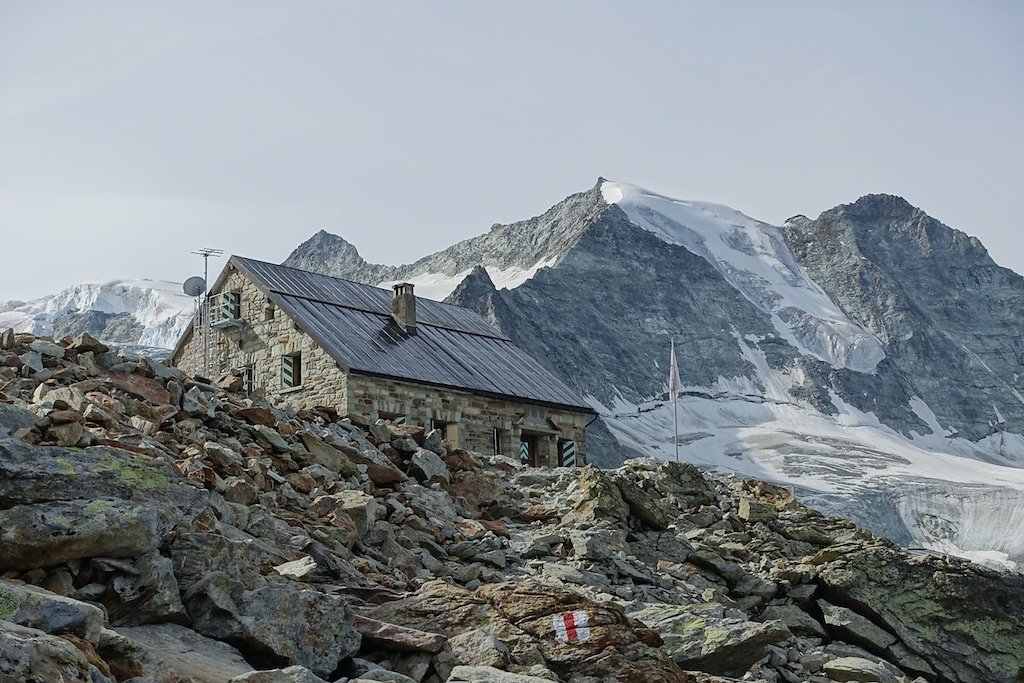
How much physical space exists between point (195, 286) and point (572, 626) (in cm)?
2945

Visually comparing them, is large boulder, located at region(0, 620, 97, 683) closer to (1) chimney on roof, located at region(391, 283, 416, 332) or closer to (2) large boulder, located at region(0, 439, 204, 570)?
(2) large boulder, located at region(0, 439, 204, 570)

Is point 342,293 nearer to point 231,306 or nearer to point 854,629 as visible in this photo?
point 231,306

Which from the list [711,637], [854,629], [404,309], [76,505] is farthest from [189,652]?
[404,309]

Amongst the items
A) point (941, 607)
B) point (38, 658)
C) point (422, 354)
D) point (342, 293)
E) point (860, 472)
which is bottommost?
point (860, 472)

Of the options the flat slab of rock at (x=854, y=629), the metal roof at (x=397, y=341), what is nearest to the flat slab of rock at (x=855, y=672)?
the flat slab of rock at (x=854, y=629)

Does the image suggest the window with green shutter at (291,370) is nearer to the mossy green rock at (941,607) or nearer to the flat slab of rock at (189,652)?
the mossy green rock at (941,607)

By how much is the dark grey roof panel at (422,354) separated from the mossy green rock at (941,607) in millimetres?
15390

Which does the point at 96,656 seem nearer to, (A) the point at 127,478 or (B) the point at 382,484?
(A) the point at 127,478

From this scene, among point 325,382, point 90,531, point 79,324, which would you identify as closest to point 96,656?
point 90,531

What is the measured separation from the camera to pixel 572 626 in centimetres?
1182

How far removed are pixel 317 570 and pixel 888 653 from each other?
1066cm

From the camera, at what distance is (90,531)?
10562mm

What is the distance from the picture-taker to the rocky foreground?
10.5m

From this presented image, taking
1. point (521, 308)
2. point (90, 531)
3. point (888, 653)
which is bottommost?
point (888, 653)
